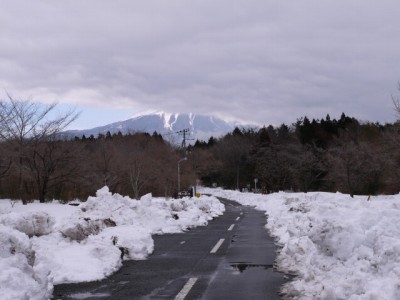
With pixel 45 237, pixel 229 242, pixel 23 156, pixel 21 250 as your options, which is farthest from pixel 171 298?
pixel 23 156

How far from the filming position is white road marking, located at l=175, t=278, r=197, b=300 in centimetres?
711

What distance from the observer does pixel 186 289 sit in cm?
773

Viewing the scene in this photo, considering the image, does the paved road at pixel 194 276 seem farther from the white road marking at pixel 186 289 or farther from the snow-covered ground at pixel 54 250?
the snow-covered ground at pixel 54 250

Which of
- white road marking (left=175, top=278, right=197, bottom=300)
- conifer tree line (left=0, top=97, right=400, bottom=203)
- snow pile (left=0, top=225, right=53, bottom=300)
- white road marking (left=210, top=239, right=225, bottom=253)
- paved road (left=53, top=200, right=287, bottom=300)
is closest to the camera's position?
snow pile (left=0, top=225, right=53, bottom=300)

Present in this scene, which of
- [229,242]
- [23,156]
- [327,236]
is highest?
[23,156]

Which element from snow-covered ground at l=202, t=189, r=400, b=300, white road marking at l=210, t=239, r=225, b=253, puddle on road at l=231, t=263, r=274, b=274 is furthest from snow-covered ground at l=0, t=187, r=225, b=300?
snow-covered ground at l=202, t=189, r=400, b=300

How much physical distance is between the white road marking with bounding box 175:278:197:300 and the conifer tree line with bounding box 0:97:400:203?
27904 millimetres

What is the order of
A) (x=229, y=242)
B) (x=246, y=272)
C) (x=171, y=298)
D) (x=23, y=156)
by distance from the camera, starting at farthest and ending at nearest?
1. (x=23, y=156)
2. (x=229, y=242)
3. (x=246, y=272)
4. (x=171, y=298)

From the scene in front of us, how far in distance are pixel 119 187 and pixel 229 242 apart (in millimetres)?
46202

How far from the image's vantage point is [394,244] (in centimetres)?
648

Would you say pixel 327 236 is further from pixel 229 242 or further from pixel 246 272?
pixel 229 242

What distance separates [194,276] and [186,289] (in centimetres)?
123

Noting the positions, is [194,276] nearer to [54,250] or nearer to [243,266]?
[243,266]

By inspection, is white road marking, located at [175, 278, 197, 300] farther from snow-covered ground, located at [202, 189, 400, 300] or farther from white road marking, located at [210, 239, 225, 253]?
white road marking, located at [210, 239, 225, 253]
